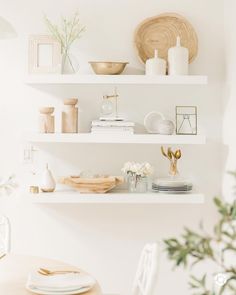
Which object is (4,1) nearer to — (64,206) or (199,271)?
(64,206)

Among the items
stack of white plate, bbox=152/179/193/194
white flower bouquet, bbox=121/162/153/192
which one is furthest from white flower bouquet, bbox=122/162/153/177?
stack of white plate, bbox=152/179/193/194

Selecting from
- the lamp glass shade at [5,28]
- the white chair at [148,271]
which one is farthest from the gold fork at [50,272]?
the lamp glass shade at [5,28]

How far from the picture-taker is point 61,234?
11.1 ft

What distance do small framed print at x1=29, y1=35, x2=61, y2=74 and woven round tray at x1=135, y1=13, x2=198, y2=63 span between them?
0.50m

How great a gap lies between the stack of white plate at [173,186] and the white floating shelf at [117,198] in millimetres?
43

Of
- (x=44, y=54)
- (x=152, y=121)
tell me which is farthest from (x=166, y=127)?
(x=44, y=54)

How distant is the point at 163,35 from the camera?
3.37m

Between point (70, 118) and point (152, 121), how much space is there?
51cm

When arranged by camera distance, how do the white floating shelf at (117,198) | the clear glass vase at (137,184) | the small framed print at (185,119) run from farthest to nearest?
the small framed print at (185,119)
the clear glass vase at (137,184)
the white floating shelf at (117,198)

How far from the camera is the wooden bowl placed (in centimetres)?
319

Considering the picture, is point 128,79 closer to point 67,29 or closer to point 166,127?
point 166,127

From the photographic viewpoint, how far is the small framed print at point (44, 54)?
3254 millimetres

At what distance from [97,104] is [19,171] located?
25.5 inches

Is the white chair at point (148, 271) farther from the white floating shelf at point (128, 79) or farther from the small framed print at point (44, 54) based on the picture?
the small framed print at point (44, 54)
